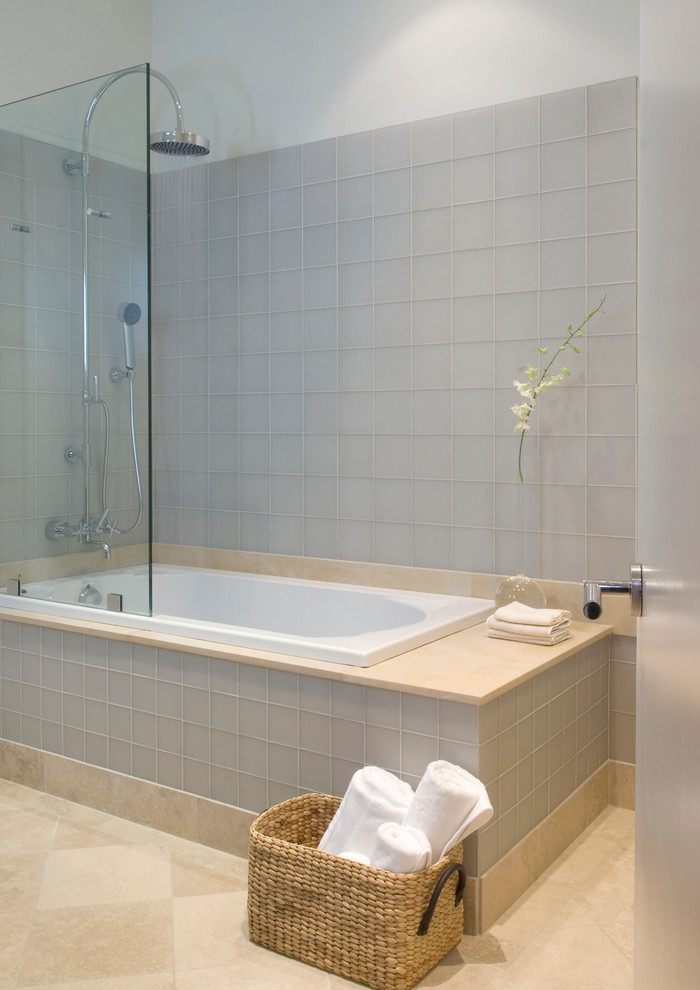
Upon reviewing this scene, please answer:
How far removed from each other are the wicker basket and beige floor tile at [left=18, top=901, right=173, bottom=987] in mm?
224

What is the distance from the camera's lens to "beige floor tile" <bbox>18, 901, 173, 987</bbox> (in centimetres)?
187

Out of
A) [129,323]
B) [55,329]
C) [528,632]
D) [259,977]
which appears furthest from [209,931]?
[55,329]

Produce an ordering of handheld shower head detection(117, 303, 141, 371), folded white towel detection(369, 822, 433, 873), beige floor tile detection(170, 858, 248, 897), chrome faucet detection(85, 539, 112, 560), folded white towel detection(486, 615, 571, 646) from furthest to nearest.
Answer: chrome faucet detection(85, 539, 112, 560) < handheld shower head detection(117, 303, 141, 371) < folded white towel detection(486, 615, 571, 646) < beige floor tile detection(170, 858, 248, 897) < folded white towel detection(369, 822, 433, 873)

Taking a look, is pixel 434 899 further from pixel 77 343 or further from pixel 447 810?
pixel 77 343

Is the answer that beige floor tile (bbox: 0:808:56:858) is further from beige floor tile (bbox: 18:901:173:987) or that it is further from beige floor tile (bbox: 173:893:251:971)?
beige floor tile (bbox: 173:893:251:971)

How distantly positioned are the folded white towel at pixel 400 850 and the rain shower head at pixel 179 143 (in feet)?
8.49

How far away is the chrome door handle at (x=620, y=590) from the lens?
844 mm

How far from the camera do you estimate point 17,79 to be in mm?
3391

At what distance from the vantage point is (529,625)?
2.59m

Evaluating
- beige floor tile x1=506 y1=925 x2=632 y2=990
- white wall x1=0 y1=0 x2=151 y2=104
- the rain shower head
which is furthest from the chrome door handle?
white wall x1=0 y1=0 x2=151 y2=104

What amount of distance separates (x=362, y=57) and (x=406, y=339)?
3.56ft

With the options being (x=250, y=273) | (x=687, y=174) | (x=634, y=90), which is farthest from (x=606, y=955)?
(x=250, y=273)

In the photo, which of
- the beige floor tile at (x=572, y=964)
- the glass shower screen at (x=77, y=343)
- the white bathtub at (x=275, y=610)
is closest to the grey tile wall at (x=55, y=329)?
the glass shower screen at (x=77, y=343)

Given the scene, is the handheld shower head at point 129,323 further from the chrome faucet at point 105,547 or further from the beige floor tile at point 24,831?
the beige floor tile at point 24,831
